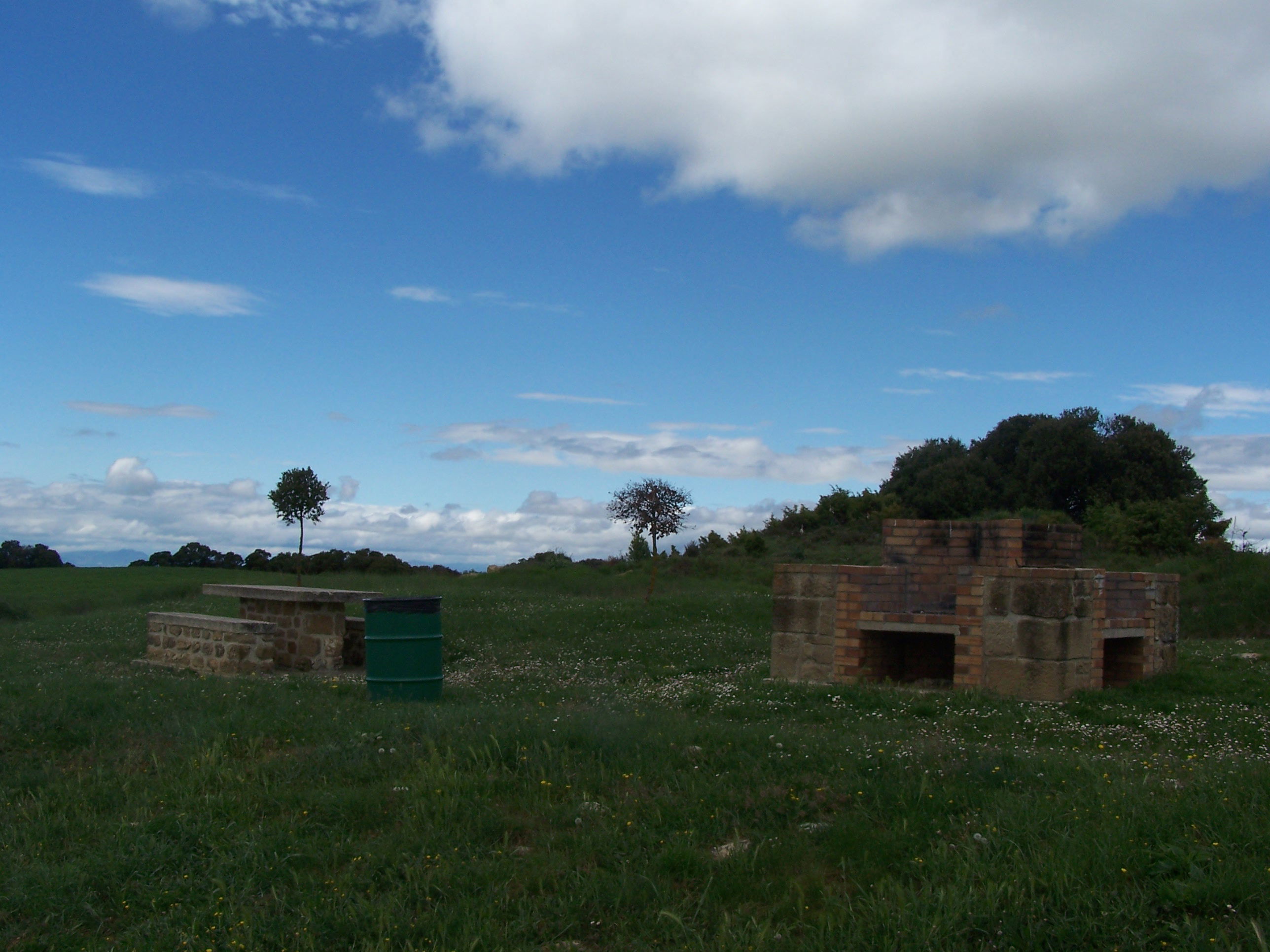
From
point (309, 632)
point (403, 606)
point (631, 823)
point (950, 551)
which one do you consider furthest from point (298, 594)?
point (631, 823)

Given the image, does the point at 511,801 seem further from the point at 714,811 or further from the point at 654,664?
the point at 654,664

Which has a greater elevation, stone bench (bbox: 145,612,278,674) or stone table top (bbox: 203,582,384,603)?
stone table top (bbox: 203,582,384,603)

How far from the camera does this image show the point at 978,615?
9.10m

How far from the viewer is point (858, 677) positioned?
995 cm

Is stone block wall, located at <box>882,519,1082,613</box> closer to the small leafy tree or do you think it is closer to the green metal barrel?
the green metal barrel

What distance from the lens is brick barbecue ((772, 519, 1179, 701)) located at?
8.77m

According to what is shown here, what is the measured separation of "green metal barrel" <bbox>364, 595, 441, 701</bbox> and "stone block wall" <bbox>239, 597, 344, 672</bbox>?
165 inches

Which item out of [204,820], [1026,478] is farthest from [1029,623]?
[1026,478]

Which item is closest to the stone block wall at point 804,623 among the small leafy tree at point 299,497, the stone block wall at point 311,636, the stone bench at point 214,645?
the stone block wall at point 311,636

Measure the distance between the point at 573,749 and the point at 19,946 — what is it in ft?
9.35

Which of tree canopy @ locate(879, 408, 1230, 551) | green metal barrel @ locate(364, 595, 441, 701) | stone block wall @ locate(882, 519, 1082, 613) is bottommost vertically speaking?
green metal barrel @ locate(364, 595, 441, 701)

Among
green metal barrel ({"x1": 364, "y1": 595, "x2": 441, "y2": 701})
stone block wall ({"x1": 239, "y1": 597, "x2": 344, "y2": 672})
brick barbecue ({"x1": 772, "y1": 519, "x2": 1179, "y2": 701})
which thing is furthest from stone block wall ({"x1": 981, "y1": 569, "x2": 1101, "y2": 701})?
stone block wall ({"x1": 239, "y1": 597, "x2": 344, "y2": 672})

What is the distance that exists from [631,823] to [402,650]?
4697 millimetres

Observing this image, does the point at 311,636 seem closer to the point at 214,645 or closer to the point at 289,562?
the point at 214,645
